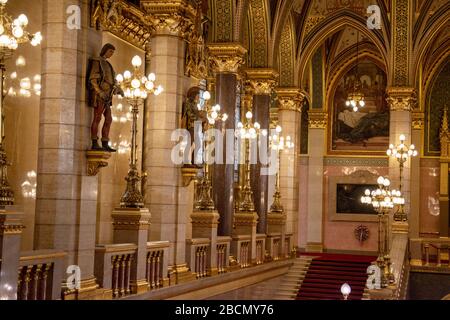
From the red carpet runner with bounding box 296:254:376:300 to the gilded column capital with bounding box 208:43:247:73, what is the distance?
7631 mm

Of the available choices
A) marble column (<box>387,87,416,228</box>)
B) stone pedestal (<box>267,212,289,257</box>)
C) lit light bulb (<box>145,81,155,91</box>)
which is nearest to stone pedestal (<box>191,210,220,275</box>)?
lit light bulb (<box>145,81,155,91</box>)

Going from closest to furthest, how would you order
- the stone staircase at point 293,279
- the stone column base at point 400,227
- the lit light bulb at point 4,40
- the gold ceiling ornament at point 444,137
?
the lit light bulb at point 4,40, the stone staircase at point 293,279, the stone column base at point 400,227, the gold ceiling ornament at point 444,137

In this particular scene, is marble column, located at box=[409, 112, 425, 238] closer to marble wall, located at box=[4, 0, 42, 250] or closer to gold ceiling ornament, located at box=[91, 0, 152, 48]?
gold ceiling ornament, located at box=[91, 0, 152, 48]

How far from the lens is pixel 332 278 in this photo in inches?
1000

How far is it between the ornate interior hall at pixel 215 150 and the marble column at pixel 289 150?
7 centimetres

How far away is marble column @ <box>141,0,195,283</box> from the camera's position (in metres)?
14.7

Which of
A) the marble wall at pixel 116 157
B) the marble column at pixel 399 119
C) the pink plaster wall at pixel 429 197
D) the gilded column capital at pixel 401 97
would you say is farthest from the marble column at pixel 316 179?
the marble wall at pixel 116 157

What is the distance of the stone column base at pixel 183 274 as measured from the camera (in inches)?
585

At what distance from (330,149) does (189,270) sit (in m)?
18.8

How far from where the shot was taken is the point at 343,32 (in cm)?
3189

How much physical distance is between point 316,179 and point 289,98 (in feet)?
24.9

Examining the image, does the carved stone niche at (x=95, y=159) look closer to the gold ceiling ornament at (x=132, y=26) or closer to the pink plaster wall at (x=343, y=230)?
the gold ceiling ornament at (x=132, y=26)

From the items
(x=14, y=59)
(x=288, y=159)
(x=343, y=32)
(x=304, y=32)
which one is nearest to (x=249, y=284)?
(x=288, y=159)

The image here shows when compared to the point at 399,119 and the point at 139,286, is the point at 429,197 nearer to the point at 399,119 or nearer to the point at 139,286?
the point at 399,119
